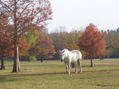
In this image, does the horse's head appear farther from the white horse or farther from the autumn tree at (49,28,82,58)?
the autumn tree at (49,28,82,58)

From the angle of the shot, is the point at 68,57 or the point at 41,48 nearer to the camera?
the point at 68,57

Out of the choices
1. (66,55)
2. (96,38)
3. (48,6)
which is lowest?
(66,55)

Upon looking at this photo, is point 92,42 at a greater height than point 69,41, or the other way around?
point 69,41

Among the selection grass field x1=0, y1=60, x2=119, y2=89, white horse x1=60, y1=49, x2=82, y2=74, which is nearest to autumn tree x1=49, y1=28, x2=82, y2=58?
white horse x1=60, y1=49, x2=82, y2=74

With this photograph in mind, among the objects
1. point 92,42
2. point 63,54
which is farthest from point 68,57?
point 92,42

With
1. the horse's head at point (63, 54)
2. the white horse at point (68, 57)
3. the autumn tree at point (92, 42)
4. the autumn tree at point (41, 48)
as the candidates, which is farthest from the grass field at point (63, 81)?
the autumn tree at point (41, 48)

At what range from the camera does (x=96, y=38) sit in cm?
4312

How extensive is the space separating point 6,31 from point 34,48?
52933mm

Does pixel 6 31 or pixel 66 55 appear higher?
pixel 6 31

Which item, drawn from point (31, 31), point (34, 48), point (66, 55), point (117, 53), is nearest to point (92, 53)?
point (31, 31)

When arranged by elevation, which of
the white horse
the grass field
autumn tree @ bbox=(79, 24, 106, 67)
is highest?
autumn tree @ bbox=(79, 24, 106, 67)

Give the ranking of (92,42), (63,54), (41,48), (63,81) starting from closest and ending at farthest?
(63,81), (63,54), (92,42), (41,48)

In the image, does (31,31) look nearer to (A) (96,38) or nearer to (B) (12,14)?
Result: (B) (12,14)

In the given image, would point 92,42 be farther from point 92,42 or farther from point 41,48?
point 41,48
